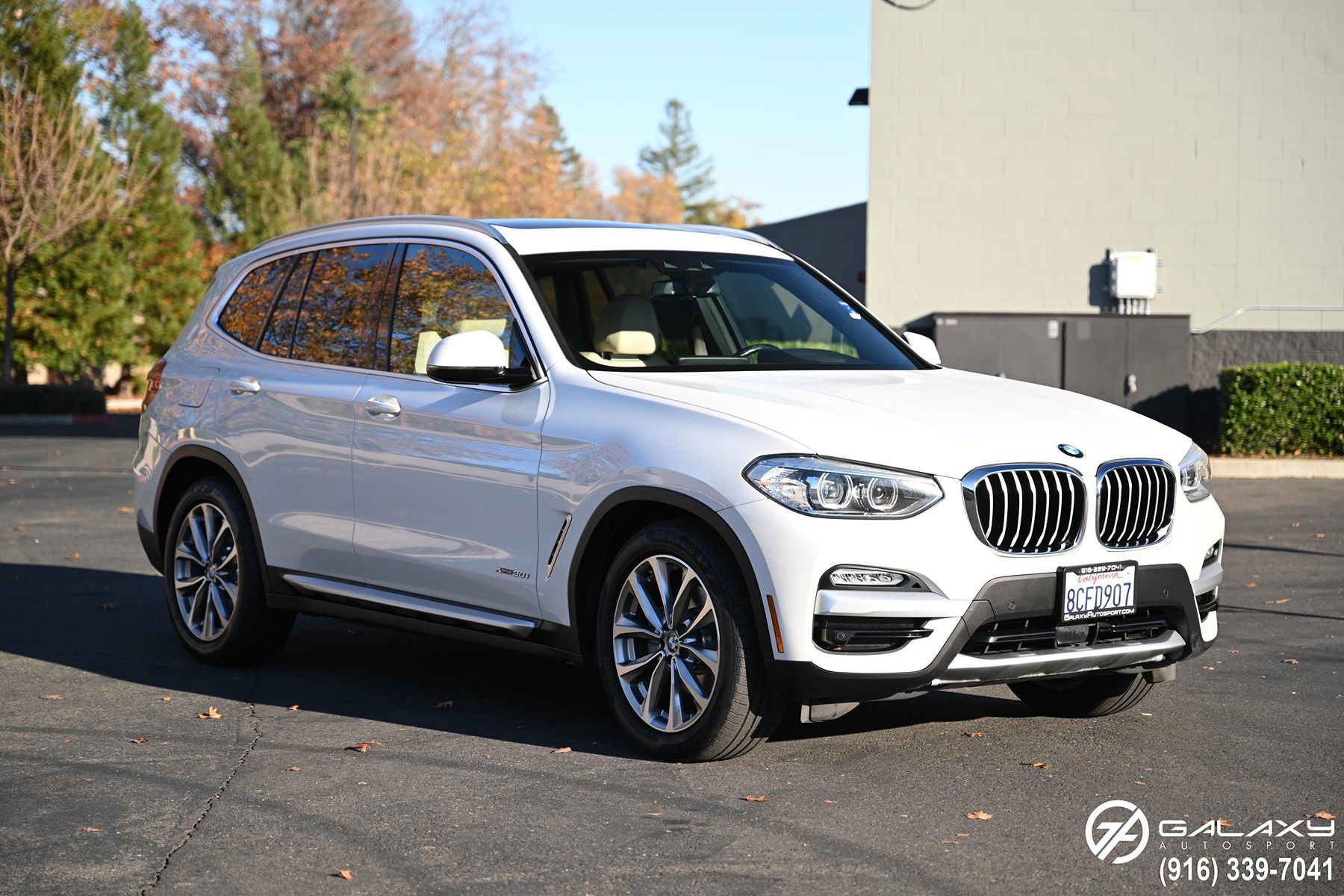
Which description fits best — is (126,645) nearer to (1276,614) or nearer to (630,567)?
(630,567)

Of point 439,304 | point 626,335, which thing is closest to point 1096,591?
point 626,335

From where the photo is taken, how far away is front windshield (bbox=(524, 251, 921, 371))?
6621mm

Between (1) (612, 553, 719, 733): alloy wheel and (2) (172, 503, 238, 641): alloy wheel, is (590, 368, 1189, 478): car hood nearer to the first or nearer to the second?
(1) (612, 553, 719, 733): alloy wheel

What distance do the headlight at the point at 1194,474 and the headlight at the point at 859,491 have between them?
1.25 m

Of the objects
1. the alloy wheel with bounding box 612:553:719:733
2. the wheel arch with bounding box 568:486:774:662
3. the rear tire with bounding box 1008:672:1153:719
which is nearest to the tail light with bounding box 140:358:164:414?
the wheel arch with bounding box 568:486:774:662

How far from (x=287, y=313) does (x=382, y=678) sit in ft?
5.82

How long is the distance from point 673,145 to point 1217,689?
418 feet

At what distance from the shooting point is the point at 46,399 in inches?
1379

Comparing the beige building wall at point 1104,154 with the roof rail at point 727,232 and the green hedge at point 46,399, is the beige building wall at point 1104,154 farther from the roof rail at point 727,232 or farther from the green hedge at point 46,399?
the green hedge at point 46,399

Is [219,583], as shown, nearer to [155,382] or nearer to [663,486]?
[155,382]

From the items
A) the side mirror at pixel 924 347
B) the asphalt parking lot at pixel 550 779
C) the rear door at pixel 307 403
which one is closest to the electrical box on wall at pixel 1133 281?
the asphalt parking lot at pixel 550 779

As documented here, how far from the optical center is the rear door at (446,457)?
249 inches

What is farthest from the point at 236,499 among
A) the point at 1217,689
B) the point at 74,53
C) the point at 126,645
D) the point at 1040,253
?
the point at 74,53

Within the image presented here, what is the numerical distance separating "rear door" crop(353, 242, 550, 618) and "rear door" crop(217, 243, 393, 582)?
0.16m
